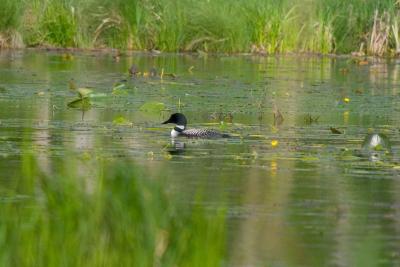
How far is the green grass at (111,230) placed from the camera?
260 inches

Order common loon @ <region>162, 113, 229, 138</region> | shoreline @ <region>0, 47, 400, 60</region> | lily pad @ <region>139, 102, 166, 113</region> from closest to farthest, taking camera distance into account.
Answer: common loon @ <region>162, 113, 229, 138</region> < lily pad @ <region>139, 102, 166, 113</region> < shoreline @ <region>0, 47, 400, 60</region>

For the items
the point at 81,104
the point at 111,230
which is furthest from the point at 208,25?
the point at 111,230

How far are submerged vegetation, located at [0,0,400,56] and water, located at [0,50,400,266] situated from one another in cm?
315

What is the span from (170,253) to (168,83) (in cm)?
1463

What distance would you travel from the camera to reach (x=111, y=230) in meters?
7.10

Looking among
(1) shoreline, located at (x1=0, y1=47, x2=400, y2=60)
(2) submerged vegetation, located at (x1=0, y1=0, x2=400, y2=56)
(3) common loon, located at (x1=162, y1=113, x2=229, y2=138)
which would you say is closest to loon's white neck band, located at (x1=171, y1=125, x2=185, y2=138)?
(3) common loon, located at (x1=162, y1=113, x2=229, y2=138)

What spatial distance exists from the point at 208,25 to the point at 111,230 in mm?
21608

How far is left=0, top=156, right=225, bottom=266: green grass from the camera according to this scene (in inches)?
260


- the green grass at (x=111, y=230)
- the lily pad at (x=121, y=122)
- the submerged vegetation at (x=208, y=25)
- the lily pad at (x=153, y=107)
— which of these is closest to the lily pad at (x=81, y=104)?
the lily pad at (x=153, y=107)

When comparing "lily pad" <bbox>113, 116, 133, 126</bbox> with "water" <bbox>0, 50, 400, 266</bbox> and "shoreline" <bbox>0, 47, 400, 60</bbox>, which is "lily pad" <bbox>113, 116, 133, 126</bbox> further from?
"shoreline" <bbox>0, 47, 400, 60</bbox>

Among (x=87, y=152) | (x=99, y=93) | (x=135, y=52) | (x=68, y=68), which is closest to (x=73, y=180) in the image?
(x=87, y=152)

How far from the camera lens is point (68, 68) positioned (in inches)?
934

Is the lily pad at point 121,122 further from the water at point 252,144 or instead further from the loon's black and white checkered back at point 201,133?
the loon's black and white checkered back at point 201,133

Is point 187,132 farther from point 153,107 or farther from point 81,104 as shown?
point 81,104
